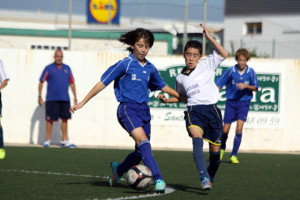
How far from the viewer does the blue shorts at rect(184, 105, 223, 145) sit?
285 inches

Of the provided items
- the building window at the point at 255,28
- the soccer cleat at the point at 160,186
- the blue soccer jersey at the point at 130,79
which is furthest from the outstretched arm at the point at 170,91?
the building window at the point at 255,28

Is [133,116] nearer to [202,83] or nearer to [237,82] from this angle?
[202,83]

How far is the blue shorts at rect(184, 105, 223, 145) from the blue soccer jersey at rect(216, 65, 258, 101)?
412 cm

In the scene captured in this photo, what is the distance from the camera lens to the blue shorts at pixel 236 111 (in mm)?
11391

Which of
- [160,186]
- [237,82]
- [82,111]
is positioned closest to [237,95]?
[237,82]

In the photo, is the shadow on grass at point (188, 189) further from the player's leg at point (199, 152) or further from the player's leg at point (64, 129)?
the player's leg at point (64, 129)

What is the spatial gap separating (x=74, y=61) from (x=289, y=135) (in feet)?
17.7

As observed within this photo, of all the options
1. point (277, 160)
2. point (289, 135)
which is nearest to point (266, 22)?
point (289, 135)

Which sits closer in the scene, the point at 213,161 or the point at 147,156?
the point at 147,156

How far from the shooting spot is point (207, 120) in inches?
287

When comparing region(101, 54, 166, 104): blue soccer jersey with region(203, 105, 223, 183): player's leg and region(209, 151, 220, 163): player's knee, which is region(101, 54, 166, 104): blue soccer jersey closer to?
region(203, 105, 223, 183): player's leg

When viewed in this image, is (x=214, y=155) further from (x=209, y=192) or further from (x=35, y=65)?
(x=35, y=65)

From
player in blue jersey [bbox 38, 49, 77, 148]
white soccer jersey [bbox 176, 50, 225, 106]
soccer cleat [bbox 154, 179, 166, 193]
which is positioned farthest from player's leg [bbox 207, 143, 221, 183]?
player in blue jersey [bbox 38, 49, 77, 148]

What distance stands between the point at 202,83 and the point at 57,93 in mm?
7190
